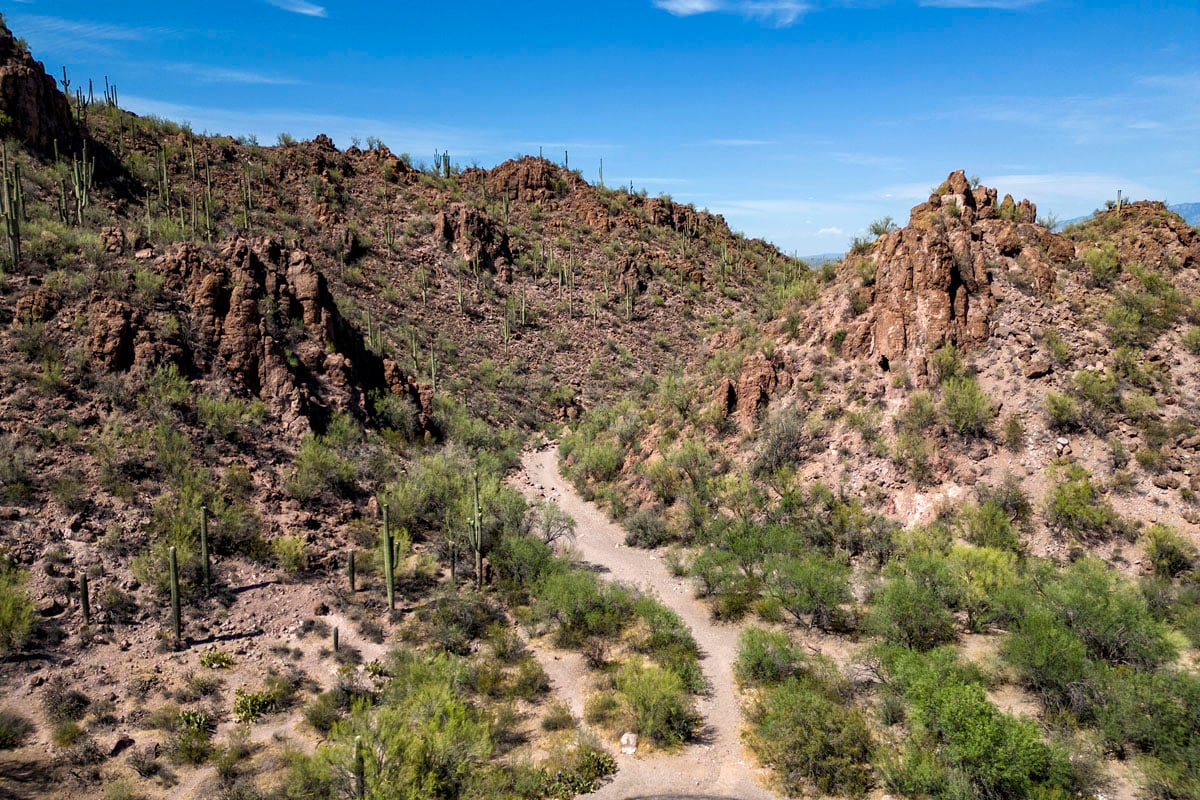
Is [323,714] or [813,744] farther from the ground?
[813,744]

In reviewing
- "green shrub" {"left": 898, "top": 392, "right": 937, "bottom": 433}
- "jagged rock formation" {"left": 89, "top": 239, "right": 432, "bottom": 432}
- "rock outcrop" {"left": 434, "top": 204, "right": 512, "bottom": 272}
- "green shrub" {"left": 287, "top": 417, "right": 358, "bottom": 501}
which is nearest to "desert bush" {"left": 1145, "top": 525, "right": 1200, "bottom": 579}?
"green shrub" {"left": 898, "top": 392, "right": 937, "bottom": 433}

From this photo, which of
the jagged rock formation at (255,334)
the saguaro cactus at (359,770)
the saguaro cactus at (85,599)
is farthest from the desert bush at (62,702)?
the jagged rock formation at (255,334)

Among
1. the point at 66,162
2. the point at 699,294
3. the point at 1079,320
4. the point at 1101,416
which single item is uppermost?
the point at 66,162

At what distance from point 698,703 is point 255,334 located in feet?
63.0

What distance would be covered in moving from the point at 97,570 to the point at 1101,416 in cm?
2703

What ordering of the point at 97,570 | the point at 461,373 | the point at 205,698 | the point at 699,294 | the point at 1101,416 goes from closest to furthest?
the point at 205,698
the point at 97,570
the point at 1101,416
the point at 461,373
the point at 699,294

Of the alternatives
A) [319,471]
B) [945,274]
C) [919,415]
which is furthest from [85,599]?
[945,274]

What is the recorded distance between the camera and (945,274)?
21.8m

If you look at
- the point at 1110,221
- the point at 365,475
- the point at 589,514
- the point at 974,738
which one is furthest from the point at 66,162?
the point at 1110,221

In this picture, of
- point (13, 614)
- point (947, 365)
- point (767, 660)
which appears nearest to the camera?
point (13, 614)

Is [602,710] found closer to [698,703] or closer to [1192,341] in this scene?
[698,703]

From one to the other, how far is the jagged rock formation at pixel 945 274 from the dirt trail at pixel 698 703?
11444 millimetres

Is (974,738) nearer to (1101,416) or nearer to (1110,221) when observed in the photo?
(1101,416)

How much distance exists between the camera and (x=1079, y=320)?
20453 mm
